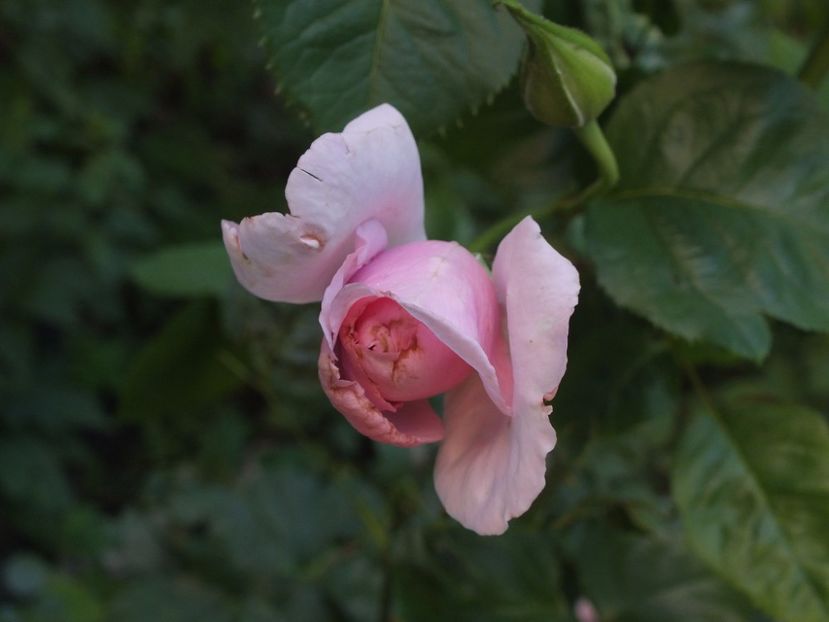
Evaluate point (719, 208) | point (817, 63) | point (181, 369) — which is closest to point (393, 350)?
point (719, 208)

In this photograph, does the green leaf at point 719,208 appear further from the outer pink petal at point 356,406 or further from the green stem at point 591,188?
the outer pink petal at point 356,406

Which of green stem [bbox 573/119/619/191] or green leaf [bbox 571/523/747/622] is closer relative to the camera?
green stem [bbox 573/119/619/191]

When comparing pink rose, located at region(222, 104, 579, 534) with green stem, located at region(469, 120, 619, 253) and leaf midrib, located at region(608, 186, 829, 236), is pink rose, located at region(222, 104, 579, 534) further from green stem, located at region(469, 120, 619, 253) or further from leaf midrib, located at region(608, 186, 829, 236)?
leaf midrib, located at region(608, 186, 829, 236)

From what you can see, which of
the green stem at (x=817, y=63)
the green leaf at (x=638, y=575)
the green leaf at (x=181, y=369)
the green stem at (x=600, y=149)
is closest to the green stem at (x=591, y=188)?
the green stem at (x=600, y=149)

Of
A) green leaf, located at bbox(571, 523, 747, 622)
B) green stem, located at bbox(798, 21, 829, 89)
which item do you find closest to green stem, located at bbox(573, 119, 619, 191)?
green stem, located at bbox(798, 21, 829, 89)

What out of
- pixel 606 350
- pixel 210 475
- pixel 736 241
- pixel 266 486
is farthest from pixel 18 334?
pixel 736 241

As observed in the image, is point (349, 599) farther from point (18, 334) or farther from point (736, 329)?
point (18, 334)

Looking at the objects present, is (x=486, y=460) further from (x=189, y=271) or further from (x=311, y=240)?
(x=189, y=271)
